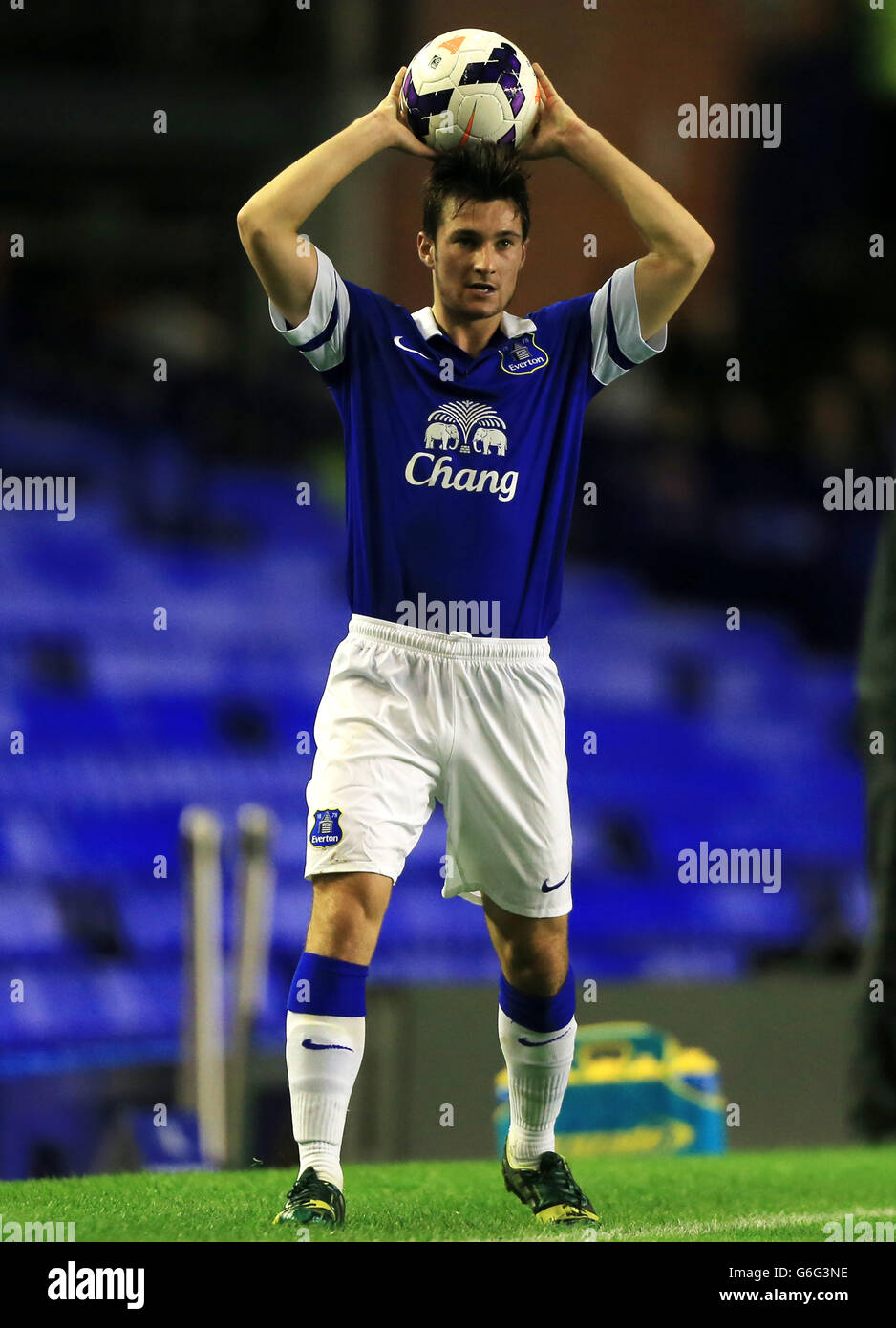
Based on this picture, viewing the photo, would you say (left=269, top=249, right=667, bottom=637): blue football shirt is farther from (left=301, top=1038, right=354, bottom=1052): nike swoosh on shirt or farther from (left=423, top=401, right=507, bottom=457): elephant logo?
(left=301, top=1038, right=354, bottom=1052): nike swoosh on shirt

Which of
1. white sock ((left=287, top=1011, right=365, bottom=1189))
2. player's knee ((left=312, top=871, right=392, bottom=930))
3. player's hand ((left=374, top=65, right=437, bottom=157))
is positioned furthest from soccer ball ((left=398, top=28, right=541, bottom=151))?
white sock ((left=287, top=1011, right=365, bottom=1189))

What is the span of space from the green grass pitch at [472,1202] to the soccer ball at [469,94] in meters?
2.45

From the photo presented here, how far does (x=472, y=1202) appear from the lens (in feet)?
14.5

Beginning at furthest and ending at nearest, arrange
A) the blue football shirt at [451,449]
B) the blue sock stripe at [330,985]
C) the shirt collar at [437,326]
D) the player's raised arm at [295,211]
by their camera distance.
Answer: the shirt collar at [437,326]
the blue football shirt at [451,449]
the player's raised arm at [295,211]
the blue sock stripe at [330,985]

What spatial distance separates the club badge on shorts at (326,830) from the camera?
12.4ft

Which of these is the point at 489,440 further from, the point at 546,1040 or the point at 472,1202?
the point at 472,1202

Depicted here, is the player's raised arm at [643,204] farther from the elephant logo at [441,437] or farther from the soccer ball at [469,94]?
the elephant logo at [441,437]

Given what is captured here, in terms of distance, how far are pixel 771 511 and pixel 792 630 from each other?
1.04 m

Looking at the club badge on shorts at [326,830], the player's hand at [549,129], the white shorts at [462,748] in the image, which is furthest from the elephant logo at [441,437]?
the club badge on shorts at [326,830]

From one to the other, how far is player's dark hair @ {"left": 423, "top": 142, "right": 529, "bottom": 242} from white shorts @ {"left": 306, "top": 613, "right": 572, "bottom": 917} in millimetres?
977

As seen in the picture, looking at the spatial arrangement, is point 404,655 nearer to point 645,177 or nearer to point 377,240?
point 645,177

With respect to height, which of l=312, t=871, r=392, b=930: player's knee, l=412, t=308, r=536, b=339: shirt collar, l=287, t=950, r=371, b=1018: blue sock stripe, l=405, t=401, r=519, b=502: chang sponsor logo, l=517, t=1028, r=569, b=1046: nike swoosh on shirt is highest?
l=412, t=308, r=536, b=339: shirt collar

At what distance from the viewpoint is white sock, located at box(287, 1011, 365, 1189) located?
12.3 ft

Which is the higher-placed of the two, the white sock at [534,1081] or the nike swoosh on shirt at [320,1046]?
the nike swoosh on shirt at [320,1046]
